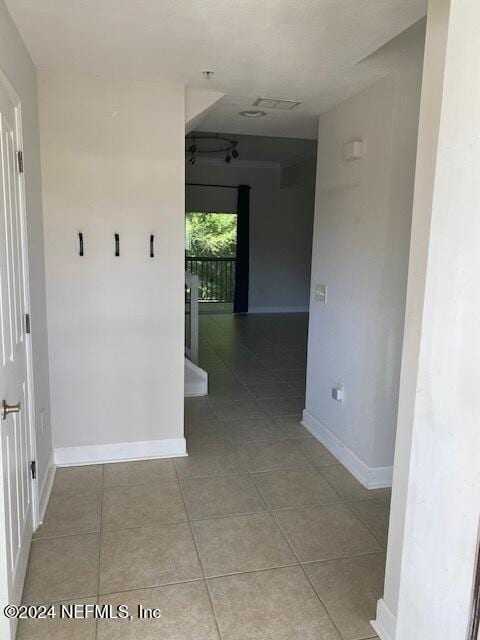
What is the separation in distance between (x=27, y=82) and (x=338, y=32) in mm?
1566

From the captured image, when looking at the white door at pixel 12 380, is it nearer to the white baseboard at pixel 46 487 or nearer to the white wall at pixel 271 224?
the white baseboard at pixel 46 487

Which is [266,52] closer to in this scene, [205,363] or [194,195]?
[205,363]

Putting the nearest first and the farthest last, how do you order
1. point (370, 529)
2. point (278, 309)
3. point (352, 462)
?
1. point (370, 529)
2. point (352, 462)
3. point (278, 309)

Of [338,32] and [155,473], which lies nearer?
[338,32]

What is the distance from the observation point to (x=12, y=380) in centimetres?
190

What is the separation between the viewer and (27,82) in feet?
→ 8.04

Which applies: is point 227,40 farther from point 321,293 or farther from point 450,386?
point 450,386

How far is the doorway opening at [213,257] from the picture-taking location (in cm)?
928

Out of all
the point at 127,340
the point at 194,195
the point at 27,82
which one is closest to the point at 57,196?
the point at 27,82

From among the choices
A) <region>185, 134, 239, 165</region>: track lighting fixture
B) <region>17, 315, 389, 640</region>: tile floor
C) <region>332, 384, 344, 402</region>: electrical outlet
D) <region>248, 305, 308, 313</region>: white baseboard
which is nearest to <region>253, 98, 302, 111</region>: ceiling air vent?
<region>332, 384, 344, 402</region>: electrical outlet

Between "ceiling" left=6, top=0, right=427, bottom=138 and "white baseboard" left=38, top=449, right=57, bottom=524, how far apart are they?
2.32 meters

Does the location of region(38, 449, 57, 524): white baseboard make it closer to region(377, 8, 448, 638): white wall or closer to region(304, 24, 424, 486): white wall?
region(377, 8, 448, 638): white wall

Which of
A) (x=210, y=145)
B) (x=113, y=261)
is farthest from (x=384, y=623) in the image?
(x=210, y=145)

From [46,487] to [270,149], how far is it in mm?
6254
